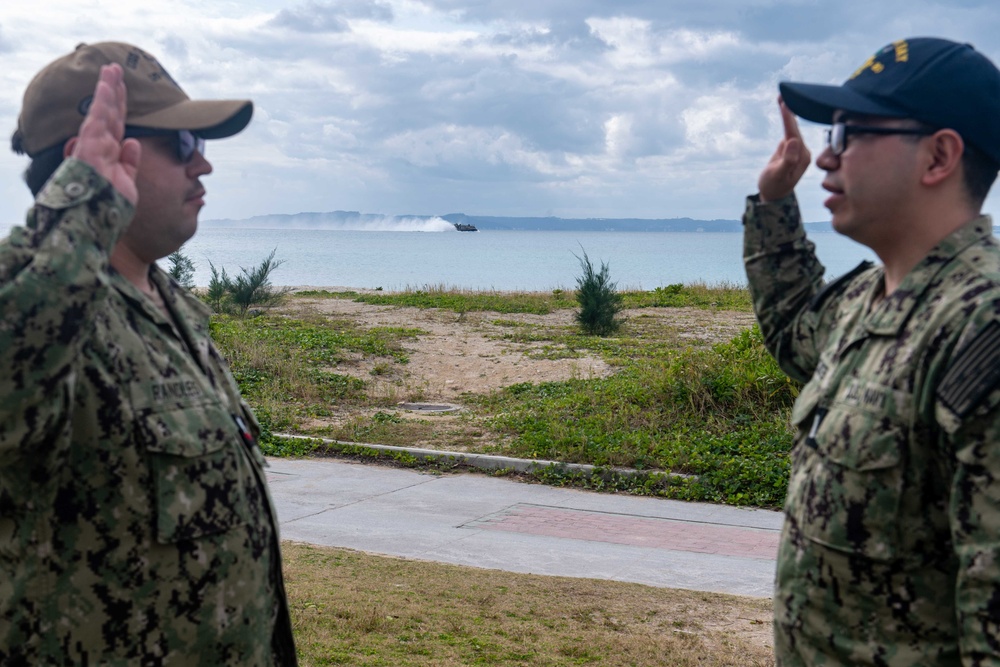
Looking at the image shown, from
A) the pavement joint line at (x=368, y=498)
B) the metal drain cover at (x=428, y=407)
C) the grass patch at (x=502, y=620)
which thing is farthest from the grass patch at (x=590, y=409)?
the grass patch at (x=502, y=620)

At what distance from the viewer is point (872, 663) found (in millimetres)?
2154

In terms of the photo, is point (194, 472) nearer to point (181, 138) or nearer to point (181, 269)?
point (181, 138)

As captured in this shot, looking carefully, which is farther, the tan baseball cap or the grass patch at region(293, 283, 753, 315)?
the grass patch at region(293, 283, 753, 315)

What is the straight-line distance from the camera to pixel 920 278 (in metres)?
2.25

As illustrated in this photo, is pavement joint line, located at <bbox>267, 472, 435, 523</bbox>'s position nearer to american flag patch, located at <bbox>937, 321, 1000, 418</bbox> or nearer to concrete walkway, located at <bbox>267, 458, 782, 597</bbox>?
concrete walkway, located at <bbox>267, 458, 782, 597</bbox>

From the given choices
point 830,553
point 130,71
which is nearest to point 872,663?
point 830,553

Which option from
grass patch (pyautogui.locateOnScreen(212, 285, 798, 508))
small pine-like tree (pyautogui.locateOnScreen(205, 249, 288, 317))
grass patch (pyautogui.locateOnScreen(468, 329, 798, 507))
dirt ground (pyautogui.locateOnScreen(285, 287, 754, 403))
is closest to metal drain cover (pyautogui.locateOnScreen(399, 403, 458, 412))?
grass patch (pyautogui.locateOnScreen(212, 285, 798, 508))

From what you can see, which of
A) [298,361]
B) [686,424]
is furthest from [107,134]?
[298,361]

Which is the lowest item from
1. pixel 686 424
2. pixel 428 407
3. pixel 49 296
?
pixel 428 407

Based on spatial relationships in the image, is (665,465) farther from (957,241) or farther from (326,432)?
(957,241)

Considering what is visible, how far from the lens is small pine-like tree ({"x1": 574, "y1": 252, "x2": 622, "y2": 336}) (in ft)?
62.4

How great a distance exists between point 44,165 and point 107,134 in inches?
15.7

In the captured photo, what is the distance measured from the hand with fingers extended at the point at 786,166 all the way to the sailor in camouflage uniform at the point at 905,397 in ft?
0.85

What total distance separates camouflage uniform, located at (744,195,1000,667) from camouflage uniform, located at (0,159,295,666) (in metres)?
1.32
